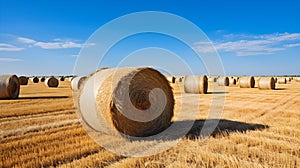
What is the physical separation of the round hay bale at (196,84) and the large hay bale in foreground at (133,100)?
11.5 m

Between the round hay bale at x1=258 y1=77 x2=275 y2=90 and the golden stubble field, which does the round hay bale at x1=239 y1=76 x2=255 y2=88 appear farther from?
the golden stubble field

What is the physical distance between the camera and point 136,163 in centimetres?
425

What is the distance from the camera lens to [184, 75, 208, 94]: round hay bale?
1852 cm

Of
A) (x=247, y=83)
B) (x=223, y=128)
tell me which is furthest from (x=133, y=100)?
(x=247, y=83)

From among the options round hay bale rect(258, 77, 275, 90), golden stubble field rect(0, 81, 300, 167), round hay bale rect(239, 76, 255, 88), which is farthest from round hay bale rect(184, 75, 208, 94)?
golden stubble field rect(0, 81, 300, 167)

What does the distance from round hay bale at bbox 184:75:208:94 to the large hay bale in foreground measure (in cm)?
1152

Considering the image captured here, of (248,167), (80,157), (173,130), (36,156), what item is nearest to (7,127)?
(36,156)

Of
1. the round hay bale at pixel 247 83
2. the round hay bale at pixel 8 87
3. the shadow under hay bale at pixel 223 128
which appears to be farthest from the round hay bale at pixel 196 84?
the round hay bale at pixel 8 87

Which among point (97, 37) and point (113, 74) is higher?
point (97, 37)

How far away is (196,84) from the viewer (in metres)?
18.6

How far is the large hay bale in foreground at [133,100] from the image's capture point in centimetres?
602

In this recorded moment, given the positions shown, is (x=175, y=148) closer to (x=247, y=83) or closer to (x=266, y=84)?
(x=266, y=84)

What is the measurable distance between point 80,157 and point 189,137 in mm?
2504

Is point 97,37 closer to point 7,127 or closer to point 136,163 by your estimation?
point 7,127
